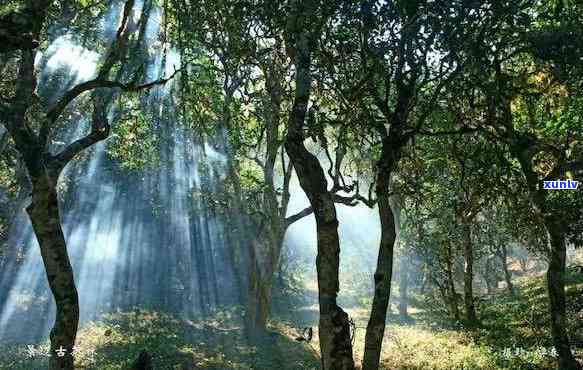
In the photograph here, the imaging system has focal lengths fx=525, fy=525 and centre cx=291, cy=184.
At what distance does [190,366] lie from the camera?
61.9ft

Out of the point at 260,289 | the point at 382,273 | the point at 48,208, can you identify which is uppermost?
the point at 48,208

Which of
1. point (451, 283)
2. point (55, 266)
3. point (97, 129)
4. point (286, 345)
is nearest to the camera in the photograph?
point (55, 266)

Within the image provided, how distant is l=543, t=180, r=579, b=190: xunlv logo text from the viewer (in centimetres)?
1273

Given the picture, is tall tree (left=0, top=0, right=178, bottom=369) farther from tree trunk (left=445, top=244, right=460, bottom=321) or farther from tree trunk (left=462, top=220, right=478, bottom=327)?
tree trunk (left=445, top=244, right=460, bottom=321)

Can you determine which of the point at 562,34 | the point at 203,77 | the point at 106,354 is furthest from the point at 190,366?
the point at 562,34

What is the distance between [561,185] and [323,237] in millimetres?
8126

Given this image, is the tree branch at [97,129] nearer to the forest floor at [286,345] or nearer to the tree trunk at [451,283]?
the forest floor at [286,345]

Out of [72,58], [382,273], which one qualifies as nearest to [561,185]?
[382,273]

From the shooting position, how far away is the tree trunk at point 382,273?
10312mm

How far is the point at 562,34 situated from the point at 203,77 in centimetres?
1262

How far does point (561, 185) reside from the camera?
1294 centimetres

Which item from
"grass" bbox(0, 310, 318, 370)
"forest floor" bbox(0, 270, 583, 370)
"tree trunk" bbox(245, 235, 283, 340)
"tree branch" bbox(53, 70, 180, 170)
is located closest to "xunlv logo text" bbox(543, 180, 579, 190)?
"forest floor" bbox(0, 270, 583, 370)

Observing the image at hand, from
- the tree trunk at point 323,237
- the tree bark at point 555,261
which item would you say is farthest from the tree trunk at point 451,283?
the tree trunk at point 323,237

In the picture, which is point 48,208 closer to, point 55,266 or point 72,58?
point 55,266
